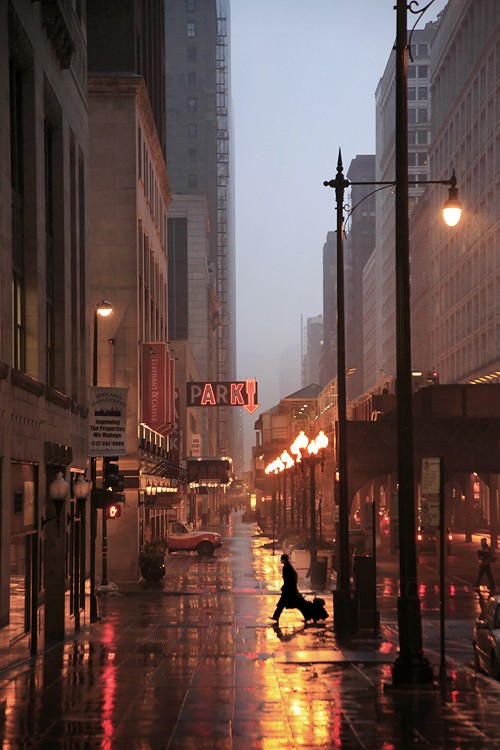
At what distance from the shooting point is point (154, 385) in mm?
54656

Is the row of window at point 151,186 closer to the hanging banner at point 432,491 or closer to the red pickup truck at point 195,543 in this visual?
the red pickup truck at point 195,543

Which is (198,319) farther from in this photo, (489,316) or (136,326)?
(136,326)

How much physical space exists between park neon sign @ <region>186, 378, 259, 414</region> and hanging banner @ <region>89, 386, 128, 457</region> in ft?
182

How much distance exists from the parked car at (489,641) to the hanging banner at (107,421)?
1494 cm

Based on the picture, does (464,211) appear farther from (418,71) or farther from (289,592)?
(418,71)

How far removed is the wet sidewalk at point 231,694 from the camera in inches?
590

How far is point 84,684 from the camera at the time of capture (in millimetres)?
20000

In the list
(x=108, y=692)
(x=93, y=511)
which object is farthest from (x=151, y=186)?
(x=108, y=692)

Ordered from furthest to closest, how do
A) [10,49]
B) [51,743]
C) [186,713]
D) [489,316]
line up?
[489,316]
[10,49]
[186,713]
[51,743]

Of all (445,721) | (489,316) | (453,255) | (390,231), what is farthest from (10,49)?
(390,231)

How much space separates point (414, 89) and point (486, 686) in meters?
173

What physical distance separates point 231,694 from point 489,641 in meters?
5.26

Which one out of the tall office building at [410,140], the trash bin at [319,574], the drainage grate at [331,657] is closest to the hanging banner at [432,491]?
the drainage grate at [331,657]

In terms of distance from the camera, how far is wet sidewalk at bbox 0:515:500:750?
15.0 m
